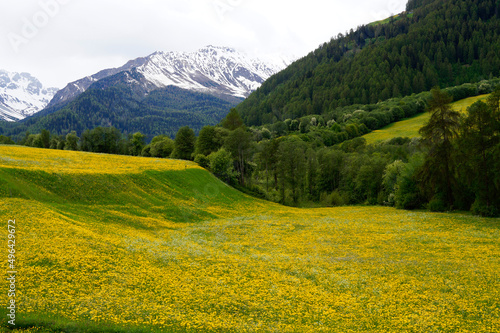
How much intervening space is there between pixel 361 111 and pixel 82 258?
656ft

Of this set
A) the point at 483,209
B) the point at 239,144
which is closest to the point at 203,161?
the point at 239,144

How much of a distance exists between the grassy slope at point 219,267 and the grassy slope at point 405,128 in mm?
115462

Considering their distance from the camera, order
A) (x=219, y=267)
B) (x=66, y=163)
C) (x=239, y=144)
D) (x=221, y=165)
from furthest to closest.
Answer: (x=239, y=144) → (x=221, y=165) → (x=66, y=163) → (x=219, y=267)

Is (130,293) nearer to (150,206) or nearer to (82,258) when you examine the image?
(82,258)

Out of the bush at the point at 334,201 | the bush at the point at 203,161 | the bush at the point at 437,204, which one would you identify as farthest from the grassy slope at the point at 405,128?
the bush at the point at 203,161

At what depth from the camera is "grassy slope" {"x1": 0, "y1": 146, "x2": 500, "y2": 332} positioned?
18438 millimetres

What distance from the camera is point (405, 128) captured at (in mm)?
168000

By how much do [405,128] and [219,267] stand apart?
169079 mm

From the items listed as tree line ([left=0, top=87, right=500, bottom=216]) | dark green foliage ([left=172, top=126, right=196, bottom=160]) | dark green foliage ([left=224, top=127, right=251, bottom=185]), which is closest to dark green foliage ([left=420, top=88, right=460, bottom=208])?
tree line ([left=0, top=87, right=500, bottom=216])

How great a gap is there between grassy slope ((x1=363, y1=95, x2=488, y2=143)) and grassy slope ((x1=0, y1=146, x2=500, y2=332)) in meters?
115

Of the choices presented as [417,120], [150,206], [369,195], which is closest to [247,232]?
[150,206]

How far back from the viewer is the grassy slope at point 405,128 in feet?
519

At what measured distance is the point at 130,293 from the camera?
67.2 ft

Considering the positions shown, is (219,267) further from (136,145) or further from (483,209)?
(136,145)
